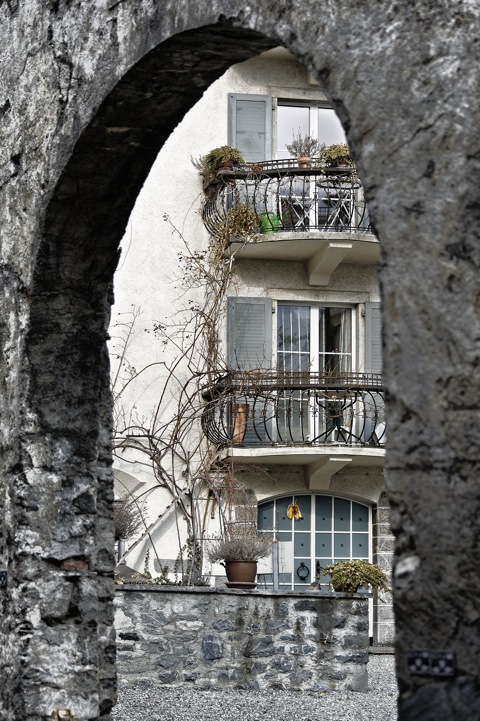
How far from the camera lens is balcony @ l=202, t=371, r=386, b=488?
14.3 m

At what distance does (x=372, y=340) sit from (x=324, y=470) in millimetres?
1856

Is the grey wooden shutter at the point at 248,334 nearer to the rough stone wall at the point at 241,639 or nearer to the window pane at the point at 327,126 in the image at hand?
the window pane at the point at 327,126

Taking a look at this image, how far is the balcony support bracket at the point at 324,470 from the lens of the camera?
14352 mm

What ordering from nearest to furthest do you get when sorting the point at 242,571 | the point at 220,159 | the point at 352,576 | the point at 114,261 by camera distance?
1. the point at 114,261
2. the point at 352,576
3. the point at 242,571
4. the point at 220,159

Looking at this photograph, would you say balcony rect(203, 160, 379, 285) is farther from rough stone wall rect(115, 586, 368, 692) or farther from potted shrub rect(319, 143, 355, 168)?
rough stone wall rect(115, 586, 368, 692)

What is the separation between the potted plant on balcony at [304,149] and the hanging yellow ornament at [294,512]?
4341 millimetres

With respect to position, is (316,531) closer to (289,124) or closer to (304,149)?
(304,149)

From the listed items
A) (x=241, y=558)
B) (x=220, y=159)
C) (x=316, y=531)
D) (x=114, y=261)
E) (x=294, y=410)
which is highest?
(x=220, y=159)

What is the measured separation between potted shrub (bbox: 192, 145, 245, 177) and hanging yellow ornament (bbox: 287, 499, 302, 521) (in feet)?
14.1

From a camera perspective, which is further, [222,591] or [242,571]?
[242,571]

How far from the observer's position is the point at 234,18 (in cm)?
336

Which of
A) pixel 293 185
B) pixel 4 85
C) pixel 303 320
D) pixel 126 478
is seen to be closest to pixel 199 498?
pixel 126 478

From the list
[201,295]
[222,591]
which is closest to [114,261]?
[222,591]

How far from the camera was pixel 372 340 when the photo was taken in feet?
49.9
